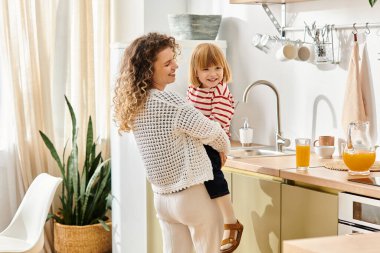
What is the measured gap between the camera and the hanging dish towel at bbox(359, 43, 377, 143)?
Result: 3389 mm

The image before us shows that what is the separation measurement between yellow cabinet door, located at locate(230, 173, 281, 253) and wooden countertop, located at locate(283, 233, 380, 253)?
139 cm

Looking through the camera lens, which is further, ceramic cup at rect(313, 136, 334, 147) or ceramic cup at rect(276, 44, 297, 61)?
ceramic cup at rect(276, 44, 297, 61)

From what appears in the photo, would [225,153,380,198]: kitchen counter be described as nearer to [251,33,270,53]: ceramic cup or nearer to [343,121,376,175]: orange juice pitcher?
[343,121,376,175]: orange juice pitcher

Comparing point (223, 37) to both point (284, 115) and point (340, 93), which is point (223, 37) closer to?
point (284, 115)

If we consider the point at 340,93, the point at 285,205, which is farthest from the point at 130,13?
the point at 285,205

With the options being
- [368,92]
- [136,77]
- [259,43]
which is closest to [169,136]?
[136,77]

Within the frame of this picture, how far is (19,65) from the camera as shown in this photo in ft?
15.1

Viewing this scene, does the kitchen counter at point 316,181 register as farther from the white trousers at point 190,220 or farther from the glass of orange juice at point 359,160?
the white trousers at point 190,220

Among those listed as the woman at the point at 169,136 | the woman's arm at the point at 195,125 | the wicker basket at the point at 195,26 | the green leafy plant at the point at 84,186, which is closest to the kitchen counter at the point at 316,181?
the woman at the point at 169,136

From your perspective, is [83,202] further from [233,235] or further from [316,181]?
[316,181]

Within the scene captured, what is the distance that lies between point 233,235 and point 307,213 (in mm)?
380

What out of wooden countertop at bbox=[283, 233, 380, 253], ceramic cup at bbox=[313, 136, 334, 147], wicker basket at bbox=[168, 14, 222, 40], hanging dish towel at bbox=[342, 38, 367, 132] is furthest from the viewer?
wicker basket at bbox=[168, 14, 222, 40]

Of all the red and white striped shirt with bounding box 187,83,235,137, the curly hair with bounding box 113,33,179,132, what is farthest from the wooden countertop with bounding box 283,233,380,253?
the red and white striped shirt with bounding box 187,83,235,137

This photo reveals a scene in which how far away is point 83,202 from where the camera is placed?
184 inches
